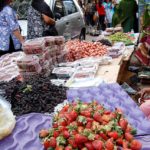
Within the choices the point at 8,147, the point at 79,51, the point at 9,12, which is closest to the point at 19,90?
the point at 8,147

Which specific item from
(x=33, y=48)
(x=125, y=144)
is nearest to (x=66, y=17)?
(x=33, y=48)

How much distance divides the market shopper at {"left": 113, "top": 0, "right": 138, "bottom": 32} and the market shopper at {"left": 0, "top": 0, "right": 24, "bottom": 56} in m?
3.66

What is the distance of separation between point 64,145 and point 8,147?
583 millimetres

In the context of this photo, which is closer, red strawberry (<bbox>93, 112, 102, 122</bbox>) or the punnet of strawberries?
the punnet of strawberries

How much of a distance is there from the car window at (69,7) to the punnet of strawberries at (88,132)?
26.4ft

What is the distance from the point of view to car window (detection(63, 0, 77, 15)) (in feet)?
34.5

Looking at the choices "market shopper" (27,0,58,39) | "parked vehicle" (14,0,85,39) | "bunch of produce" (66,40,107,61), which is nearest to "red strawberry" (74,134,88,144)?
"bunch of produce" (66,40,107,61)

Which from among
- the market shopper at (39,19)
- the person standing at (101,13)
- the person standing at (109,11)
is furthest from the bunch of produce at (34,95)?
the person standing at (101,13)

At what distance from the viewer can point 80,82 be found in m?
4.22

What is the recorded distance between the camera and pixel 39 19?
6492mm

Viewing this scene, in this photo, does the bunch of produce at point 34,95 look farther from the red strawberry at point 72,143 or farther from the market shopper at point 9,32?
the market shopper at point 9,32

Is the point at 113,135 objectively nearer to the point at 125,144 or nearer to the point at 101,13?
the point at 125,144

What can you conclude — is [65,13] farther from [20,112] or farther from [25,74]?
[20,112]

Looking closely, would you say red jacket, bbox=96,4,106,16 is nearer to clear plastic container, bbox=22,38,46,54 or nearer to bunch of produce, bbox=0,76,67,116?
clear plastic container, bbox=22,38,46,54
